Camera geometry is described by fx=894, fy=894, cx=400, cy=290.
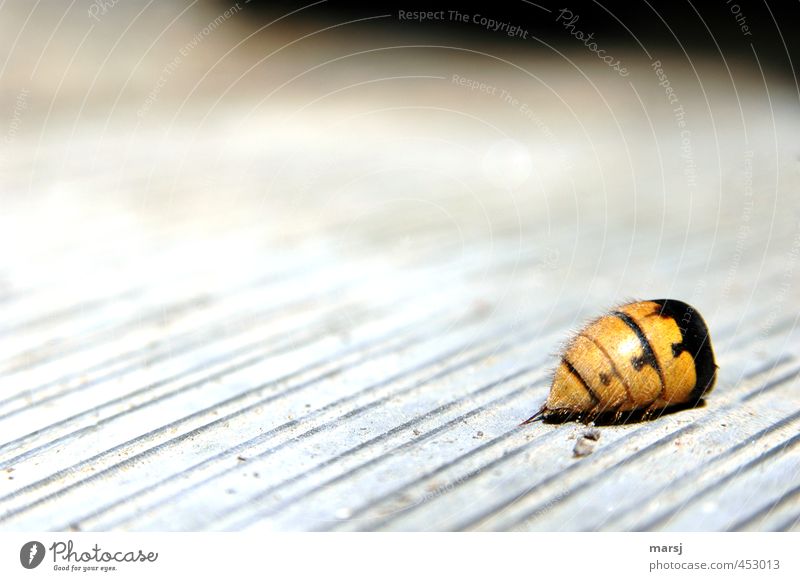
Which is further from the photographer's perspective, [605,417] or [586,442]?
[605,417]

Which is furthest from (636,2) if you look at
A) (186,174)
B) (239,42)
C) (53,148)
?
(53,148)

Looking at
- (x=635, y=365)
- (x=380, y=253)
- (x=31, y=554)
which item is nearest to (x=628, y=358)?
(x=635, y=365)

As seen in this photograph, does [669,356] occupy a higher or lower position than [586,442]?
higher

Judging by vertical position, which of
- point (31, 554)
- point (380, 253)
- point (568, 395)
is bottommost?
point (31, 554)

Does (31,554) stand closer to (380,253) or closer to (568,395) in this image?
(568,395)

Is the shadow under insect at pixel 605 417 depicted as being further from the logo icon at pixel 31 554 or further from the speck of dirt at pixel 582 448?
the logo icon at pixel 31 554

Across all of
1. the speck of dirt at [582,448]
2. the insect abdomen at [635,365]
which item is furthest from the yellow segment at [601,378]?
the speck of dirt at [582,448]

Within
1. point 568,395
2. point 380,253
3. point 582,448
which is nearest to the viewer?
point 582,448

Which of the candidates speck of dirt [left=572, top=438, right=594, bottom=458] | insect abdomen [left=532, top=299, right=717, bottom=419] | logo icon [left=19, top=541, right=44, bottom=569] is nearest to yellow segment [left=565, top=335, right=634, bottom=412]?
insect abdomen [left=532, top=299, right=717, bottom=419]
